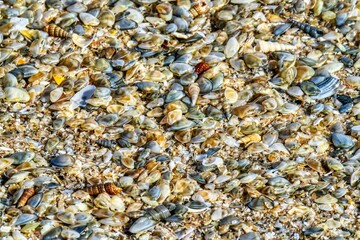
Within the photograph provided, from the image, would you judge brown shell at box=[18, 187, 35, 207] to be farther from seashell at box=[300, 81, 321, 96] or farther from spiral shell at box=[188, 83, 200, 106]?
seashell at box=[300, 81, 321, 96]

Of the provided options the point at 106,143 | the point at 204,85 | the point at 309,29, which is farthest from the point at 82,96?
the point at 309,29

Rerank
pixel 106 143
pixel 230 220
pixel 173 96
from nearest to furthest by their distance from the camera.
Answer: pixel 230 220 → pixel 106 143 → pixel 173 96

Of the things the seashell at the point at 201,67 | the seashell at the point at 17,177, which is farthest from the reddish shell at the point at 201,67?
the seashell at the point at 17,177

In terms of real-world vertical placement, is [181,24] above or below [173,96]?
above

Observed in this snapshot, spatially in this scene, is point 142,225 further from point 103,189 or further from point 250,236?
point 250,236

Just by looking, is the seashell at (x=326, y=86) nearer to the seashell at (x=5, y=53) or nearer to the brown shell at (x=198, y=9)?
the brown shell at (x=198, y=9)

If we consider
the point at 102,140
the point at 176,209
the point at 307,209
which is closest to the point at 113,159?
the point at 102,140

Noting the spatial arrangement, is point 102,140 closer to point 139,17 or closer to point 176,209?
point 176,209

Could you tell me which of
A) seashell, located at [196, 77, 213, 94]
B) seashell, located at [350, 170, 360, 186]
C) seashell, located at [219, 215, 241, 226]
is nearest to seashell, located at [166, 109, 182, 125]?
seashell, located at [196, 77, 213, 94]
